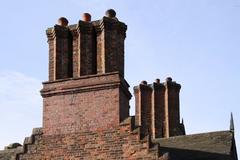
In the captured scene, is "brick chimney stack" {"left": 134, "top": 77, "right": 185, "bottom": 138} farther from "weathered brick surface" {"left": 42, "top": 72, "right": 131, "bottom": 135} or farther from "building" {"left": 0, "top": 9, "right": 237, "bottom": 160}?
"weathered brick surface" {"left": 42, "top": 72, "right": 131, "bottom": 135}

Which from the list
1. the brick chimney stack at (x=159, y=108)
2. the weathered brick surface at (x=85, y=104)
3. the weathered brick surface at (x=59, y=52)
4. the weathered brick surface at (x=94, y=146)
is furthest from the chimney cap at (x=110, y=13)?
the brick chimney stack at (x=159, y=108)

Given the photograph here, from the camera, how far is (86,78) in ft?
64.8

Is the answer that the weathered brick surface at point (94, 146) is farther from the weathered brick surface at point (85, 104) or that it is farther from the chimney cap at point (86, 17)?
the chimney cap at point (86, 17)

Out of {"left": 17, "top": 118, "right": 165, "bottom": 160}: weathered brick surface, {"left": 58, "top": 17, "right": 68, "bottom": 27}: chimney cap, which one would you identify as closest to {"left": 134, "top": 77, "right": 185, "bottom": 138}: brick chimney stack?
{"left": 58, "top": 17, "right": 68, "bottom": 27}: chimney cap

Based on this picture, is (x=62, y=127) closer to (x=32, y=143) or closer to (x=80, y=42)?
(x=32, y=143)

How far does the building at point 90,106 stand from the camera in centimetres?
1875

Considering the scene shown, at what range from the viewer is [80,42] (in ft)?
66.6

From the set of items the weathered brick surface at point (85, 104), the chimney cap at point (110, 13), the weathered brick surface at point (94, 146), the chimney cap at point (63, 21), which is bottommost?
the weathered brick surface at point (94, 146)

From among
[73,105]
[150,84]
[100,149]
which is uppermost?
[150,84]

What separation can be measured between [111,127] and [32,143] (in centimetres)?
245

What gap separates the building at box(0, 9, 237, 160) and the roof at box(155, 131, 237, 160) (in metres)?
0.03

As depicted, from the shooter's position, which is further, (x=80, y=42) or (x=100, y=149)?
(x=80, y=42)

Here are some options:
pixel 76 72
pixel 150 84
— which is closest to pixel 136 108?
pixel 150 84

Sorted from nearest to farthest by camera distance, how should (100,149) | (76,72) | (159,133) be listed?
(100,149) < (76,72) < (159,133)
